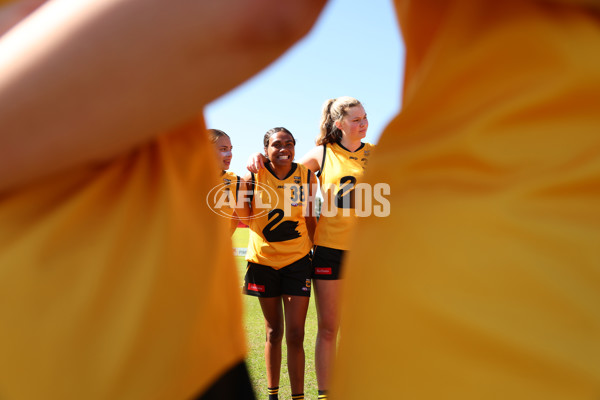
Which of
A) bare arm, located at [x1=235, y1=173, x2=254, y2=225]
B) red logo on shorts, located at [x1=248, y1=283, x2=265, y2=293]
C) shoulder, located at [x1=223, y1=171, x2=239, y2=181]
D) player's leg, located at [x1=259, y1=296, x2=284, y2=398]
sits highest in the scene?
shoulder, located at [x1=223, y1=171, x2=239, y2=181]

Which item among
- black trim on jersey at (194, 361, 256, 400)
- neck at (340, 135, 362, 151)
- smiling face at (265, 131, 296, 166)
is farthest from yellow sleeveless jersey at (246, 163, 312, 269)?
black trim on jersey at (194, 361, 256, 400)

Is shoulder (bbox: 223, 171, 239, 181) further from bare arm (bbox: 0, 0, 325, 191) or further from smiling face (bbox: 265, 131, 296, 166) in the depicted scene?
bare arm (bbox: 0, 0, 325, 191)

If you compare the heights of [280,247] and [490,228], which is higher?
[490,228]

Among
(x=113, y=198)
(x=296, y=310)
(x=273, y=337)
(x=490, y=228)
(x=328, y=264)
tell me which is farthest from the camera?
(x=328, y=264)

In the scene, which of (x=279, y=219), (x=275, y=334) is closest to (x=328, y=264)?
(x=279, y=219)

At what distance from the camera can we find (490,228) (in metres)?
0.39

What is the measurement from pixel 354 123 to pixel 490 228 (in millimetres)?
4150

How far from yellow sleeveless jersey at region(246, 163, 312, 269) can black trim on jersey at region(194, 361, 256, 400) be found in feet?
11.6

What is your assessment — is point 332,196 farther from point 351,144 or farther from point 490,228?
point 490,228

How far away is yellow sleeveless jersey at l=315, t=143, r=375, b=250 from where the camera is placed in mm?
4055

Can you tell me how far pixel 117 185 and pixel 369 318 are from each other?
0.28m

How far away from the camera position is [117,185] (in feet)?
1.64

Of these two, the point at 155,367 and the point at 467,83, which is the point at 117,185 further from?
the point at 467,83

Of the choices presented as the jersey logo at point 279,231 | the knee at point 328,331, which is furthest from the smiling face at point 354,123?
the knee at point 328,331
